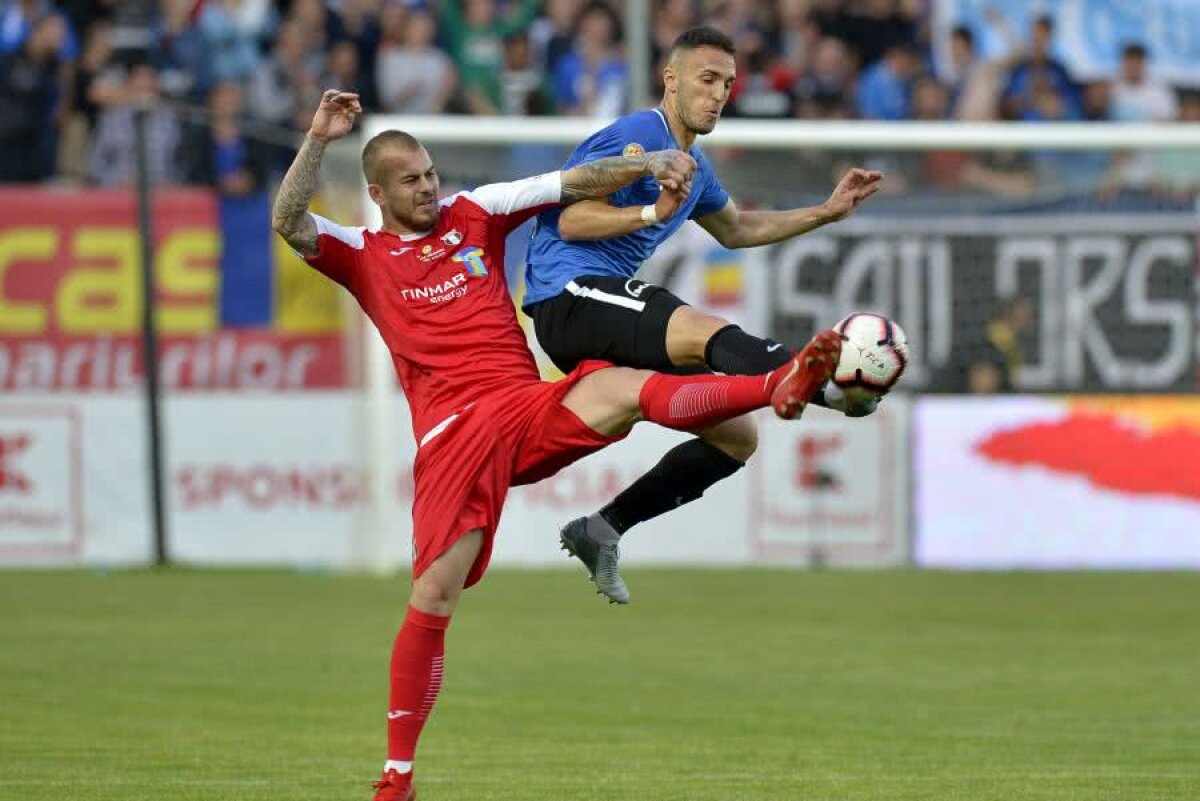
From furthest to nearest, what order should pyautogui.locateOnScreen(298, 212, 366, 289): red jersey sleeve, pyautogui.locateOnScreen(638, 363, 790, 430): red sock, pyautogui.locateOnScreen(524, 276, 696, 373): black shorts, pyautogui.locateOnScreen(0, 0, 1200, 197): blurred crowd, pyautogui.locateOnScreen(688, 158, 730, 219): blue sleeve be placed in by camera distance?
pyautogui.locateOnScreen(0, 0, 1200, 197): blurred crowd → pyautogui.locateOnScreen(688, 158, 730, 219): blue sleeve → pyautogui.locateOnScreen(298, 212, 366, 289): red jersey sleeve → pyautogui.locateOnScreen(524, 276, 696, 373): black shorts → pyautogui.locateOnScreen(638, 363, 790, 430): red sock

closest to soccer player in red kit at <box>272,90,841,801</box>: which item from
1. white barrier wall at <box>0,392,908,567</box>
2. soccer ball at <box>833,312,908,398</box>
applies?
soccer ball at <box>833,312,908,398</box>

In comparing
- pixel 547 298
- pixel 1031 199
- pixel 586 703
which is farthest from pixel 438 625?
pixel 1031 199

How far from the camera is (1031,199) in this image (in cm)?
2209

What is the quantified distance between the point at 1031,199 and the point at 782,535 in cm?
407

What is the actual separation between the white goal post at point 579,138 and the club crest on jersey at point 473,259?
11.5 metres

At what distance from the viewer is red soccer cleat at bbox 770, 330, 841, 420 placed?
8.07 metres

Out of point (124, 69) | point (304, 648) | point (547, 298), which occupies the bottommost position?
point (304, 648)

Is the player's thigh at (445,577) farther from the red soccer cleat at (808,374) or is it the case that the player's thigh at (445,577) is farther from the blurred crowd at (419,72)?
the blurred crowd at (419,72)

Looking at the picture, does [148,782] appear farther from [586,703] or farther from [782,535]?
[782,535]

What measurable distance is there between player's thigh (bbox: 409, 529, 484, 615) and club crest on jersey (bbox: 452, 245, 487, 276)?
1104mm

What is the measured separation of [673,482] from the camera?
1011cm

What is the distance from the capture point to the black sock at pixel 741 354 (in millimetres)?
8805

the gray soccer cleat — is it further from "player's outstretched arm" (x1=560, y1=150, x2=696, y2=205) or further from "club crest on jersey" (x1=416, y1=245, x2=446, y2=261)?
"player's outstretched arm" (x1=560, y1=150, x2=696, y2=205)

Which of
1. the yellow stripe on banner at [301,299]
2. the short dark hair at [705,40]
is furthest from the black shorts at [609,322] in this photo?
the yellow stripe on banner at [301,299]
